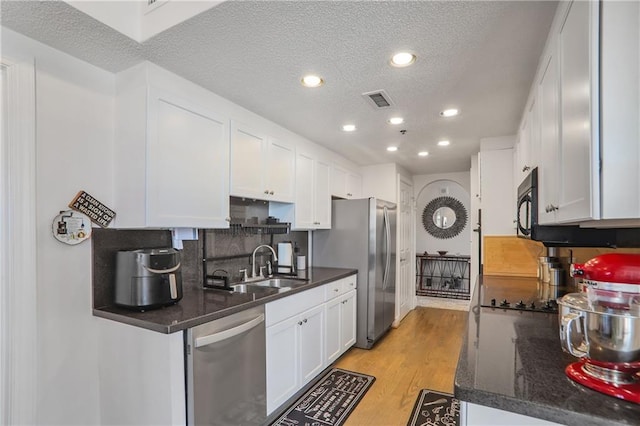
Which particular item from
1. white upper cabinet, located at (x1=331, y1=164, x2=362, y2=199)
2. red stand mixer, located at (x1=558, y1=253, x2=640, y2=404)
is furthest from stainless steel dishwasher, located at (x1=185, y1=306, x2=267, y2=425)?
white upper cabinet, located at (x1=331, y1=164, x2=362, y2=199)

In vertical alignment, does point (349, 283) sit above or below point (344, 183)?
below

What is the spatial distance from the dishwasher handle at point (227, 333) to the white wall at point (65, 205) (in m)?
0.69

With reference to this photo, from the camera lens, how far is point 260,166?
109 inches

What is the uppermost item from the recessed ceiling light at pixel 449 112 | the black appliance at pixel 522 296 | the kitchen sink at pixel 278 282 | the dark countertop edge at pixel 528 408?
the recessed ceiling light at pixel 449 112

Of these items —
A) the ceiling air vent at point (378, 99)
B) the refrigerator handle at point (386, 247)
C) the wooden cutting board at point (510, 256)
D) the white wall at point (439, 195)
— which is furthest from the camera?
the white wall at point (439, 195)

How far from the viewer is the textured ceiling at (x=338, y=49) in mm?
1427

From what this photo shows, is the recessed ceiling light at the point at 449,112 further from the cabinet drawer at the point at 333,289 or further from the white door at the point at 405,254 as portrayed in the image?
the white door at the point at 405,254

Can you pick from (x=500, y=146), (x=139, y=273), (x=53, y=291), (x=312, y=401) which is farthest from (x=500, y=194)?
(x=53, y=291)

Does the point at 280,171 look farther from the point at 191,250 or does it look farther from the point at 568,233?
the point at 568,233

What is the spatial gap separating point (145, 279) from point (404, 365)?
257 cm

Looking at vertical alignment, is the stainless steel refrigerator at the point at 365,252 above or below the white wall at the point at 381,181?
below

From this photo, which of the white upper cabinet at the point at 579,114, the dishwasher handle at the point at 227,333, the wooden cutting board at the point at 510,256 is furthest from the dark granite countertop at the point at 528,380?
the wooden cutting board at the point at 510,256

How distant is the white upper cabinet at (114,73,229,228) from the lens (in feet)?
6.17

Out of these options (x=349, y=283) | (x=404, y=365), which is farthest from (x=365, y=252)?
(x=404, y=365)
